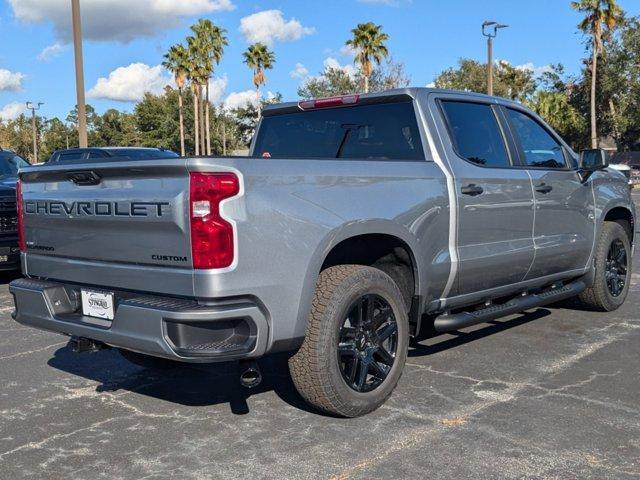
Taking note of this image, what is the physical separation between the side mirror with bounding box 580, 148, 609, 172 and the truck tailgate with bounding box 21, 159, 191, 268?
3982 millimetres

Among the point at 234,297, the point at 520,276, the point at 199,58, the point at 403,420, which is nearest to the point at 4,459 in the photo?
the point at 234,297

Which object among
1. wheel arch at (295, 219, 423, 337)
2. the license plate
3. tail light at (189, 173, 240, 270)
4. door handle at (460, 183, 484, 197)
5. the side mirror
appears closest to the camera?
tail light at (189, 173, 240, 270)

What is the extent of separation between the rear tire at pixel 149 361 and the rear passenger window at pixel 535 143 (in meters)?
3.17

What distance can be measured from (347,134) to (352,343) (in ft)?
5.71

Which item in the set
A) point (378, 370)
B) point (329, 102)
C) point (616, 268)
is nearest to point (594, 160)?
point (616, 268)

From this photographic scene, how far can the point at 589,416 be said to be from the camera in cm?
397

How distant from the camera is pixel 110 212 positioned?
11.9 ft

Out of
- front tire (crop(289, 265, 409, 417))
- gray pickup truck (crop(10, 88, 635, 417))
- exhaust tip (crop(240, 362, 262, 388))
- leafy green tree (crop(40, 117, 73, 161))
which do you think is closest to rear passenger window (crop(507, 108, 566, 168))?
gray pickup truck (crop(10, 88, 635, 417))

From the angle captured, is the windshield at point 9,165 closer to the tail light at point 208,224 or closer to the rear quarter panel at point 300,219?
the rear quarter panel at point 300,219

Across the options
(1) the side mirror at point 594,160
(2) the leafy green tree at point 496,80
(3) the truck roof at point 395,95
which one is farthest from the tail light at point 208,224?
(2) the leafy green tree at point 496,80

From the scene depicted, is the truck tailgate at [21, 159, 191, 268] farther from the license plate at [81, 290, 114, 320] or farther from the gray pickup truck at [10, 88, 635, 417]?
the license plate at [81, 290, 114, 320]

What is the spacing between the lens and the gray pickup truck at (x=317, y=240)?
3.31 metres

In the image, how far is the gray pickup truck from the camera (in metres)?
3.31

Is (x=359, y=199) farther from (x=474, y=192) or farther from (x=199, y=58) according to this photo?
(x=199, y=58)
